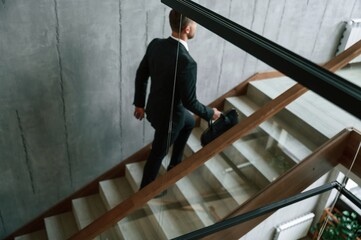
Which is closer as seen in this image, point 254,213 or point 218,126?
point 254,213

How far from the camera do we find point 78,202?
2.73m

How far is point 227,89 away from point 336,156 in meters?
1.27

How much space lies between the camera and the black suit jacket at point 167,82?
1.70m

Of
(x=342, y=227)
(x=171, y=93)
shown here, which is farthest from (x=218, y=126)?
(x=342, y=227)

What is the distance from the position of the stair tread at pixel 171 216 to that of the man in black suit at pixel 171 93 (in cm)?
21

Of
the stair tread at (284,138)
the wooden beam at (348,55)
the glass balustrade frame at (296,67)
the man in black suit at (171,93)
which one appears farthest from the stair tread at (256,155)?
the glass balustrade frame at (296,67)

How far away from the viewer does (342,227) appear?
2904 mm

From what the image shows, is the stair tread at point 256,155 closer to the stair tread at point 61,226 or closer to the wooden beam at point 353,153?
the wooden beam at point 353,153

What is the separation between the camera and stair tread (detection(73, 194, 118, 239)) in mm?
2598

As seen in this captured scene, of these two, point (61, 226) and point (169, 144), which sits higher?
point (169, 144)

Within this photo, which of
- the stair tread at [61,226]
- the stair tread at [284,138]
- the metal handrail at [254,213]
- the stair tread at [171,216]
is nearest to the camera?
the metal handrail at [254,213]

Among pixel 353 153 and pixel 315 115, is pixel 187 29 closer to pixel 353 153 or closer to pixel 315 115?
pixel 315 115

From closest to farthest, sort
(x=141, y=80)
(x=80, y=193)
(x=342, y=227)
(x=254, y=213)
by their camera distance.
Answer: (x=254, y=213) < (x=141, y=80) < (x=80, y=193) < (x=342, y=227)

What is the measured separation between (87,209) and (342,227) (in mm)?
2197
